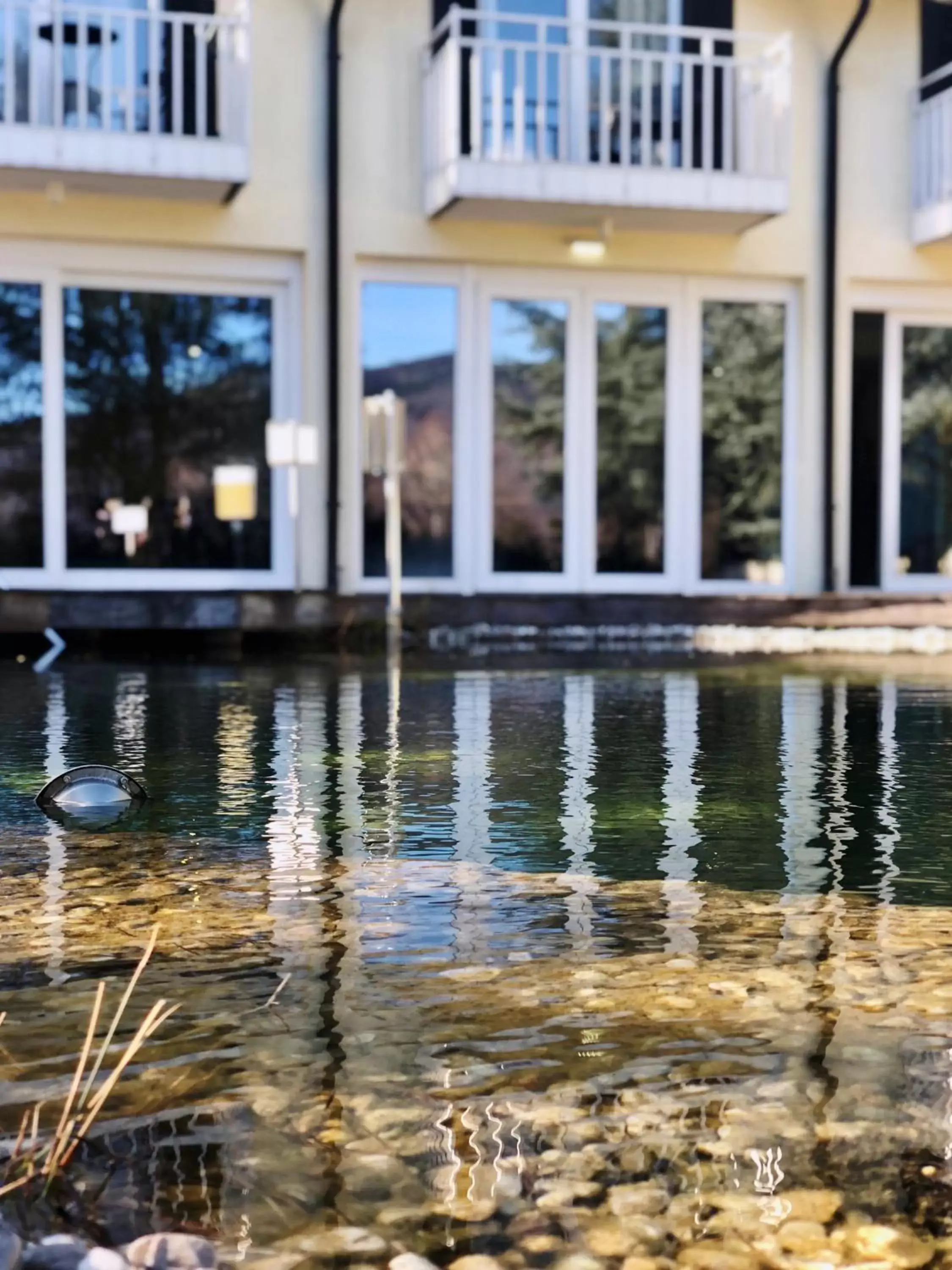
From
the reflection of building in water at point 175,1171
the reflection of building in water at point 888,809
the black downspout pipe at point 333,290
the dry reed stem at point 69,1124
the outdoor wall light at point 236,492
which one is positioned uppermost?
the black downspout pipe at point 333,290

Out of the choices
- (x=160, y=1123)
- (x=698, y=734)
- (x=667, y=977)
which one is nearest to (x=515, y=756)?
(x=698, y=734)

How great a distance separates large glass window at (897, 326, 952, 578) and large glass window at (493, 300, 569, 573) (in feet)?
9.66

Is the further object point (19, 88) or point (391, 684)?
point (19, 88)

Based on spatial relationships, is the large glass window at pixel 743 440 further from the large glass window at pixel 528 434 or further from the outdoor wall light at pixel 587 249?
the large glass window at pixel 528 434

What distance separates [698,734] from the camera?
5055mm

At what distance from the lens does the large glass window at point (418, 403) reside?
36.9 feet

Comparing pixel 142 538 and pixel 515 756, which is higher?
pixel 142 538

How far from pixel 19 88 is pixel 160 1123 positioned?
995 centimetres

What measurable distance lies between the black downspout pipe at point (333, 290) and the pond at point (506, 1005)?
22.2 ft

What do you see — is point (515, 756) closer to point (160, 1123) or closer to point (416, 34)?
point (160, 1123)

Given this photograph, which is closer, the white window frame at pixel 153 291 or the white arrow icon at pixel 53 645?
the white arrow icon at pixel 53 645

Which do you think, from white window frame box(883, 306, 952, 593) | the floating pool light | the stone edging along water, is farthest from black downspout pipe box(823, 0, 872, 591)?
the floating pool light

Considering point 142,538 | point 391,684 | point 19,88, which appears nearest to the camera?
point 391,684

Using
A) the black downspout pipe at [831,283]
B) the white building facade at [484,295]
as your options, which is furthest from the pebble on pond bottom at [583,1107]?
the black downspout pipe at [831,283]
